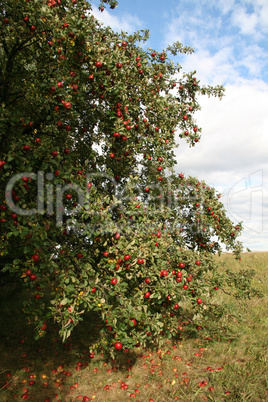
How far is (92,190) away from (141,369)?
415 centimetres

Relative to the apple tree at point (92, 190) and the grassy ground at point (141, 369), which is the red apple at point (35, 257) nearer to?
the apple tree at point (92, 190)

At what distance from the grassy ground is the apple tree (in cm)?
109

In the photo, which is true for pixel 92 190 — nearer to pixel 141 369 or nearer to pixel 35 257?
pixel 35 257

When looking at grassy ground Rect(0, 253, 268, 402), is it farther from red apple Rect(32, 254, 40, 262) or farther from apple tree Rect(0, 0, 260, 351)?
red apple Rect(32, 254, 40, 262)

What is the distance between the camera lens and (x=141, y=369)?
5.99 metres

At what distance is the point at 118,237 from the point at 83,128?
3025 millimetres

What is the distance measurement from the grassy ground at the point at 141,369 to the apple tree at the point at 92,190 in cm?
109

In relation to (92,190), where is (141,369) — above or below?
below

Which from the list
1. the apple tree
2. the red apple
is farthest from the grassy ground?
→ the red apple

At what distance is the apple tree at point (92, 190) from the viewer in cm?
416

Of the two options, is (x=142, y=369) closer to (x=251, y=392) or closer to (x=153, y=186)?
(x=251, y=392)

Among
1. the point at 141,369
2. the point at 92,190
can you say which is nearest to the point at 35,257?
the point at 92,190

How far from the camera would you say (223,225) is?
21.2 ft

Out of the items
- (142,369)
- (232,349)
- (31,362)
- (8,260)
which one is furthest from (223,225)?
(31,362)
